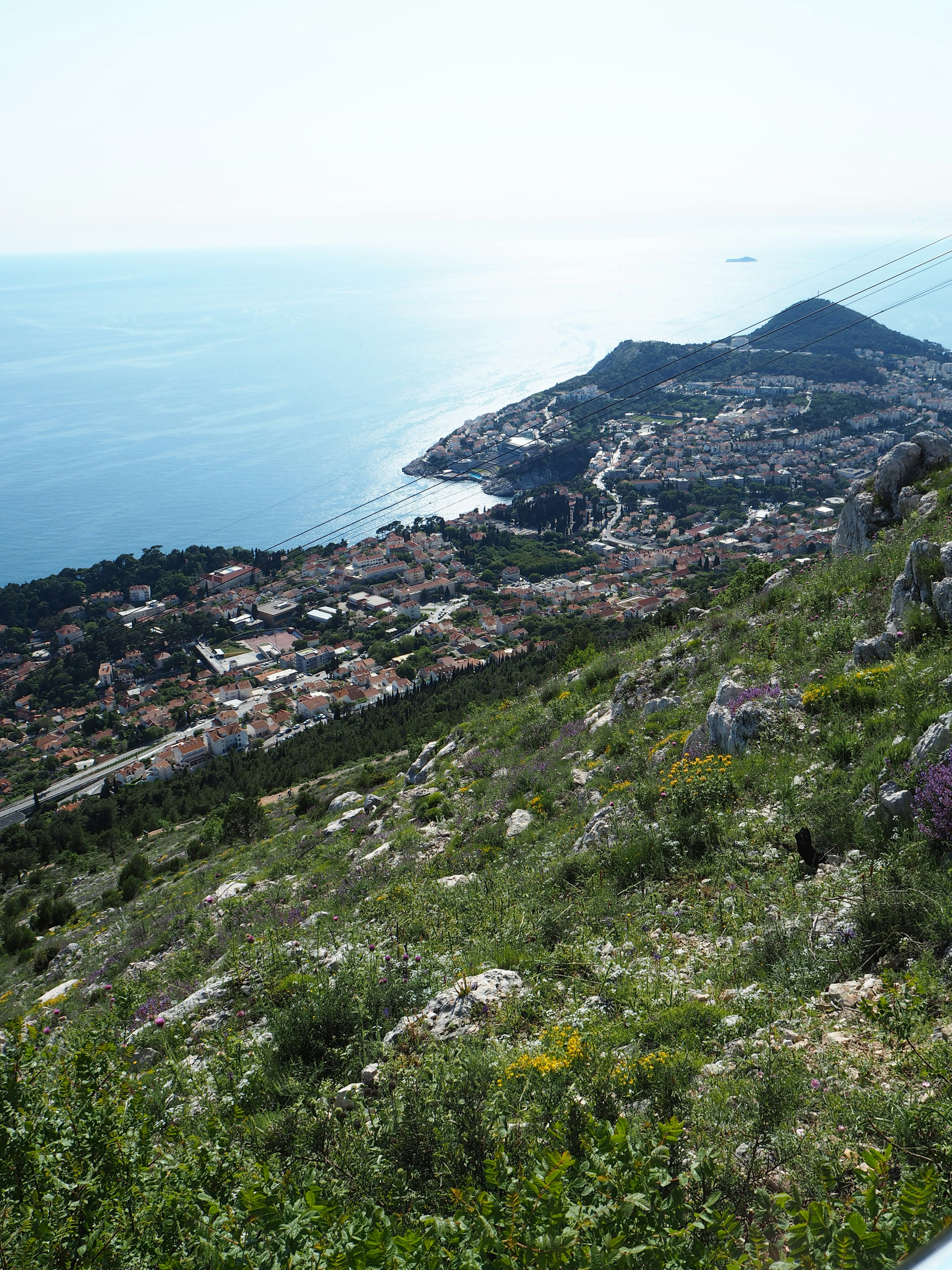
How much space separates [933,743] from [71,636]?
220 ft

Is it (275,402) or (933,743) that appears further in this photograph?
(275,402)

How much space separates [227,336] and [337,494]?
372ft

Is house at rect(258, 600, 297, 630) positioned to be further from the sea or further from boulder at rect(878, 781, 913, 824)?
boulder at rect(878, 781, 913, 824)

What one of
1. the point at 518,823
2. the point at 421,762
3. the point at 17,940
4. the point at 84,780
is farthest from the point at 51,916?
the point at 84,780

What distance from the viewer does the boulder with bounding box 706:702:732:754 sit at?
6754 mm

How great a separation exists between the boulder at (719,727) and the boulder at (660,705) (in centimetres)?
152

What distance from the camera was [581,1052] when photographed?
3.10 meters

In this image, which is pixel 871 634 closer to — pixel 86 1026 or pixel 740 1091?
pixel 740 1091

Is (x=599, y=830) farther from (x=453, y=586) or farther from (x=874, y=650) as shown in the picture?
(x=453, y=586)

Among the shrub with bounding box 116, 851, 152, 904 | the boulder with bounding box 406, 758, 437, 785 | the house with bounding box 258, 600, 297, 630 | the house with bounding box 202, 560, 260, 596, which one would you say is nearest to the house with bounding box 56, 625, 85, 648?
the house with bounding box 202, 560, 260, 596

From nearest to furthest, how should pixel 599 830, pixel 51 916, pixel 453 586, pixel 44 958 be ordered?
pixel 599 830 < pixel 44 958 < pixel 51 916 < pixel 453 586

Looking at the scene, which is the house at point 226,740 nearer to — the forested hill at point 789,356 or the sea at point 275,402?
the sea at point 275,402

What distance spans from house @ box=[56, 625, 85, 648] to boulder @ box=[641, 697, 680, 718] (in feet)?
203

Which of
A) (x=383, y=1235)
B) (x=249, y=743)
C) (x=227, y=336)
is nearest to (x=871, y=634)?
(x=383, y=1235)
